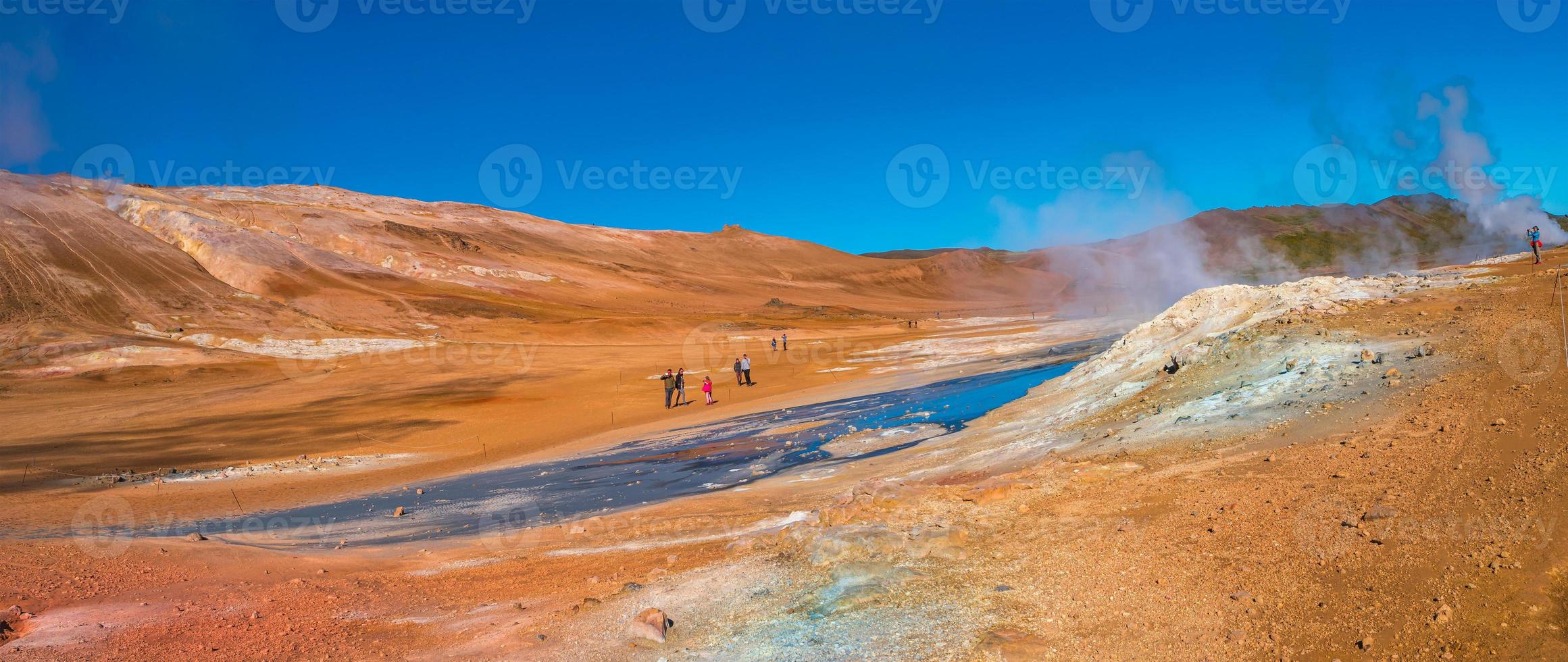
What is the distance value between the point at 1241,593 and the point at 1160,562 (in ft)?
2.63

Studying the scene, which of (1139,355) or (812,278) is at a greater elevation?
(812,278)

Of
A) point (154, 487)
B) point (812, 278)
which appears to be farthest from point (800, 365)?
point (812, 278)

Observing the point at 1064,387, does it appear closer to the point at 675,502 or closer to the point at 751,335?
the point at 675,502

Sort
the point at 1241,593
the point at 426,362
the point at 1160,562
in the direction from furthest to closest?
the point at 426,362 → the point at 1160,562 → the point at 1241,593

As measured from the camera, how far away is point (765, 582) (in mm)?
7574
